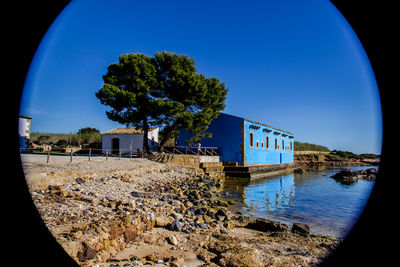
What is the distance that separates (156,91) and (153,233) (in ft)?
49.5

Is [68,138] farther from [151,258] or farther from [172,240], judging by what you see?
[151,258]

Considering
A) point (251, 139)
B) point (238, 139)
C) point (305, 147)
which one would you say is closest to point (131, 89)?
point (238, 139)

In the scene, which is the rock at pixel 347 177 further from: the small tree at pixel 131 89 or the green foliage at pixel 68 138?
the green foliage at pixel 68 138

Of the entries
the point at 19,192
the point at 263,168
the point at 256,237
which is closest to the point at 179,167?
the point at 263,168

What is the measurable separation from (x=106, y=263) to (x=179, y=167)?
1332 centimetres

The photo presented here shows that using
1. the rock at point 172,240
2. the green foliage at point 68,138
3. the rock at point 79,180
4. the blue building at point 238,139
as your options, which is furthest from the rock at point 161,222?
the green foliage at point 68,138

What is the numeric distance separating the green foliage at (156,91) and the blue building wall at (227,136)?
2783mm

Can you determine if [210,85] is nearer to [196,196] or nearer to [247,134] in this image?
[247,134]

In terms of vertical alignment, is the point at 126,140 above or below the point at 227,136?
below

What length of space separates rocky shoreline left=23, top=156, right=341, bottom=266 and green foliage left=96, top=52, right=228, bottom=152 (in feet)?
33.7

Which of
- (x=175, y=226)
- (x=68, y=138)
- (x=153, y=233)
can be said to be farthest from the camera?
(x=68, y=138)

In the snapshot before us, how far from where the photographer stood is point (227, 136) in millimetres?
21672

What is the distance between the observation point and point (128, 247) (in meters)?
4.02

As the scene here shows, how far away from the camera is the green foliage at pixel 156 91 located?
56.3 feet
